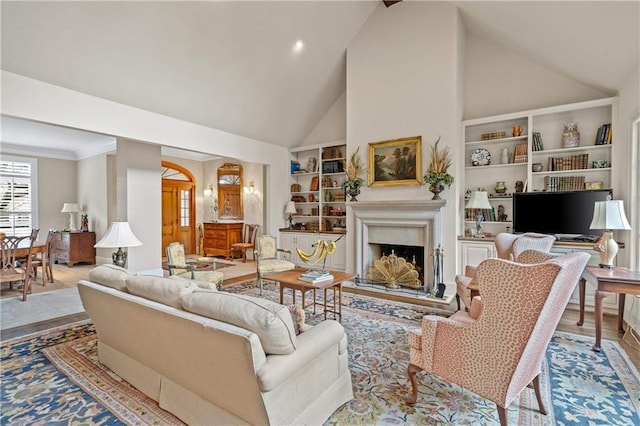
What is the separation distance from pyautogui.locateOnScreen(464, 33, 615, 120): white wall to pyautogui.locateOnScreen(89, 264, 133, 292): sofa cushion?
18.2ft

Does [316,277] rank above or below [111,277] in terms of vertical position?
below

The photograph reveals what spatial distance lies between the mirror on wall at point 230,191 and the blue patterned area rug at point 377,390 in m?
5.87

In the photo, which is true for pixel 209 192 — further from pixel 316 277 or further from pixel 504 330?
pixel 504 330

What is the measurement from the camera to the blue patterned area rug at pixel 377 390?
79.0 inches

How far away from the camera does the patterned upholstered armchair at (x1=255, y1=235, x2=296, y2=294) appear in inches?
192

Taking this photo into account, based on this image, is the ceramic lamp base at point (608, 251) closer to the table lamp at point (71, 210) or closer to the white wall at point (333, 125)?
the white wall at point (333, 125)

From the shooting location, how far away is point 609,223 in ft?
10.2

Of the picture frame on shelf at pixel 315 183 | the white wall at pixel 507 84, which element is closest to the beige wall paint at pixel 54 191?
the picture frame on shelf at pixel 315 183

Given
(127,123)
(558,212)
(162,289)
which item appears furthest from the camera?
(127,123)

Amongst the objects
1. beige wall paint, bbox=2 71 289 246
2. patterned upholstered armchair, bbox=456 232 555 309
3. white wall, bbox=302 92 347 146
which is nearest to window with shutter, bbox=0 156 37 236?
beige wall paint, bbox=2 71 289 246

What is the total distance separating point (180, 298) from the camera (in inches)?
75.4

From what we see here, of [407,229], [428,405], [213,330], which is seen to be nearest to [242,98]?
[407,229]

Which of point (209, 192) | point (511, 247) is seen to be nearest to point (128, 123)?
point (209, 192)

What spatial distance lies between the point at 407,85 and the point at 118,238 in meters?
4.86
